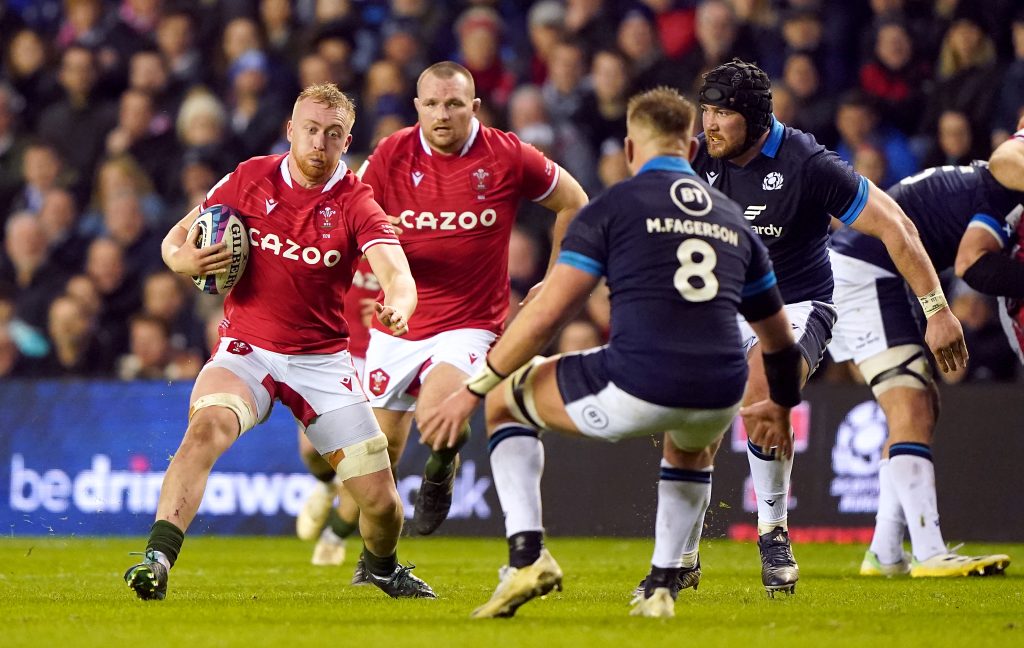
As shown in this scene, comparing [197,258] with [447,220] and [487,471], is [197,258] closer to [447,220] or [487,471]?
[447,220]

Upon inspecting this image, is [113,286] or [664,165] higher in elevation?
[113,286]

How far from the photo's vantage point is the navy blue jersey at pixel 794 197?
785 cm

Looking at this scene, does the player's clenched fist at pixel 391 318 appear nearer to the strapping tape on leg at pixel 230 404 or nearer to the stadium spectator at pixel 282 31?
the strapping tape on leg at pixel 230 404

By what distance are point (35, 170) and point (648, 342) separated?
11800 mm

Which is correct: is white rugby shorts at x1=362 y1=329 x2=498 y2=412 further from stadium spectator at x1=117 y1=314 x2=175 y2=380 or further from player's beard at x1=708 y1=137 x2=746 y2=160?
stadium spectator at x1=117 y1=314 x2=175 y2=380

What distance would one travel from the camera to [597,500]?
40.9 ft

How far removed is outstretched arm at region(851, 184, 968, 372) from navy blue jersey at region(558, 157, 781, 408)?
1.93m

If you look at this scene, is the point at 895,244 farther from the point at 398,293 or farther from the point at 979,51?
the point at 979,51

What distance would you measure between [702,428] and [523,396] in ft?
2.33

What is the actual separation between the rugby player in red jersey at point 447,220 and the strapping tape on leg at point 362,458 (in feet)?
2.77

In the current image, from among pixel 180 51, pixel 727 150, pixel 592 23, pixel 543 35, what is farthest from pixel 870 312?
pixel 180 51

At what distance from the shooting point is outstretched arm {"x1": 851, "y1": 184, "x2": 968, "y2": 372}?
7.72 metres

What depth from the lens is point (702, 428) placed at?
616 centimetres

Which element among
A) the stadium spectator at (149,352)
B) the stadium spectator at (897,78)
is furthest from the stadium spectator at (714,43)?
the stadium spectator at (149,352)
